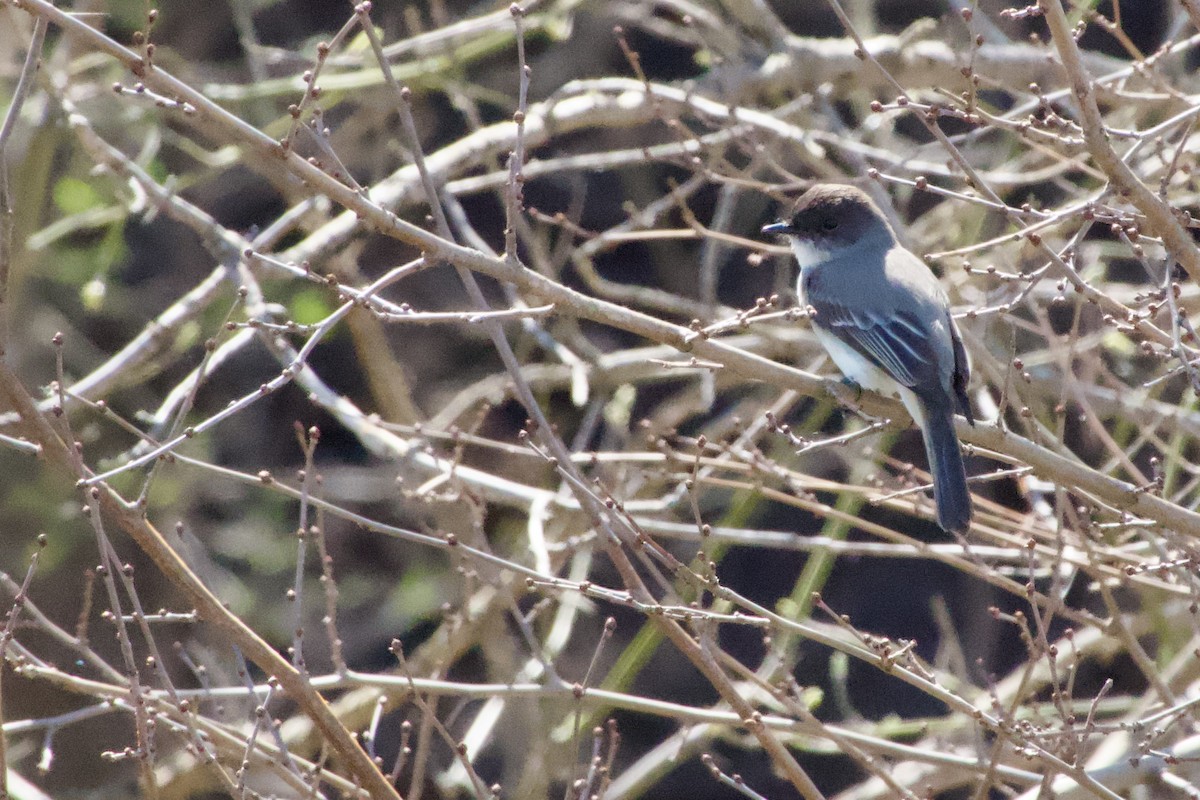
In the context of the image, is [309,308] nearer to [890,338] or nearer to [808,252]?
[808,252]

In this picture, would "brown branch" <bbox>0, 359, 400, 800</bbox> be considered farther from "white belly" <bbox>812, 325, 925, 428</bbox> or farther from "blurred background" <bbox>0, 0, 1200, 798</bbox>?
"white belly" <bbox>812, 325, 925, 428</bbox>

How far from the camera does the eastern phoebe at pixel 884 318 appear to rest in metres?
3.99

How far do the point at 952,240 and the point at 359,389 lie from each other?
4.05 m

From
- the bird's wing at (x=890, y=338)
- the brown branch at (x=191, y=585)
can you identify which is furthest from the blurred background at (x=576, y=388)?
the bird's wing at (x=890, y=338)

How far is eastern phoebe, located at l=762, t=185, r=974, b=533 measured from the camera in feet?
13.1

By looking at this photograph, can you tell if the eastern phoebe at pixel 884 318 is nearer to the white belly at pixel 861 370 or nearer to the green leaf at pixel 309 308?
the white belly at pixel 861 370

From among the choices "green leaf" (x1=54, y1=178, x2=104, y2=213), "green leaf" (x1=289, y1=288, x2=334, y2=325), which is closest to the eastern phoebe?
"green leaf" (x1=289, y1=288, x2=334, y2=325)

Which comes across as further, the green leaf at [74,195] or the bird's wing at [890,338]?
the green leaf at [74,195]

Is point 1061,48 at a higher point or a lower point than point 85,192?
higher

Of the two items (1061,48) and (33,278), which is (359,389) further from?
(1061,48)

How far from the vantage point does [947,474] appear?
3.94 metres

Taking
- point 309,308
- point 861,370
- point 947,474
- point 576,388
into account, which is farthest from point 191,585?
point 309,308

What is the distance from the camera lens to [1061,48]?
259 centimetres

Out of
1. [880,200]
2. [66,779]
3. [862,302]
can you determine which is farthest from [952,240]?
[66,779]
